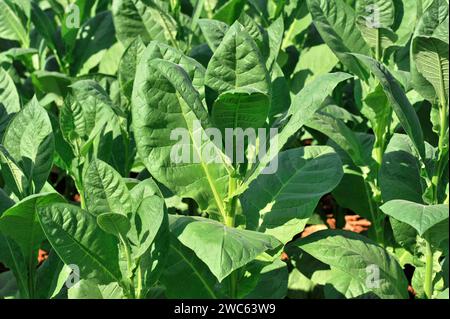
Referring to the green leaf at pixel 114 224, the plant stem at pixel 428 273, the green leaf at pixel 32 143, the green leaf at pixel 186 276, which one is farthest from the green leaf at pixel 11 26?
the plant stem at pixel 428 273

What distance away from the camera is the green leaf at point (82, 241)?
2092mm

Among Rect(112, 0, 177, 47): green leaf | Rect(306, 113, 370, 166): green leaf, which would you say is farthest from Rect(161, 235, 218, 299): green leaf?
Rect(112, 0, 177, 47): green leaf

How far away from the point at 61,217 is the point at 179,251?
14.2 inches

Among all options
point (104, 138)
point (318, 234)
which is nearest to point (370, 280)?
point (318, 234)

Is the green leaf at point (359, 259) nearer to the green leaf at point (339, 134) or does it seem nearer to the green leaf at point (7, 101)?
the green leaf at point (339, 134)

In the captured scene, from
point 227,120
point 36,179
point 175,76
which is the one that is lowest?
point 36,179

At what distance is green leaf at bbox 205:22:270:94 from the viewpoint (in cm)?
212

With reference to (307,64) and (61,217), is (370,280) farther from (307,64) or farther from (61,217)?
(307,64)

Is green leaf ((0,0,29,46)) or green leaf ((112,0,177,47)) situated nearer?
green leaf ((112,0,177,47))

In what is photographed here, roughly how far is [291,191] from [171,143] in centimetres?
37

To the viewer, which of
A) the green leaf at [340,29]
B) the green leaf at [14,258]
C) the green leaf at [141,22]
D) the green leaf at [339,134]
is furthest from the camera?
the green leaf at [141,22]

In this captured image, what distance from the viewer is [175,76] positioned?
6.69 feet

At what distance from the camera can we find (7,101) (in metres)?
2.76

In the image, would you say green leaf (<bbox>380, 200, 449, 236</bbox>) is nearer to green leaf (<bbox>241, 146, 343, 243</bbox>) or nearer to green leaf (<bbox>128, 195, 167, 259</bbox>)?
green leaf (<bbox>241, 146, 343, 243</bbox>)
